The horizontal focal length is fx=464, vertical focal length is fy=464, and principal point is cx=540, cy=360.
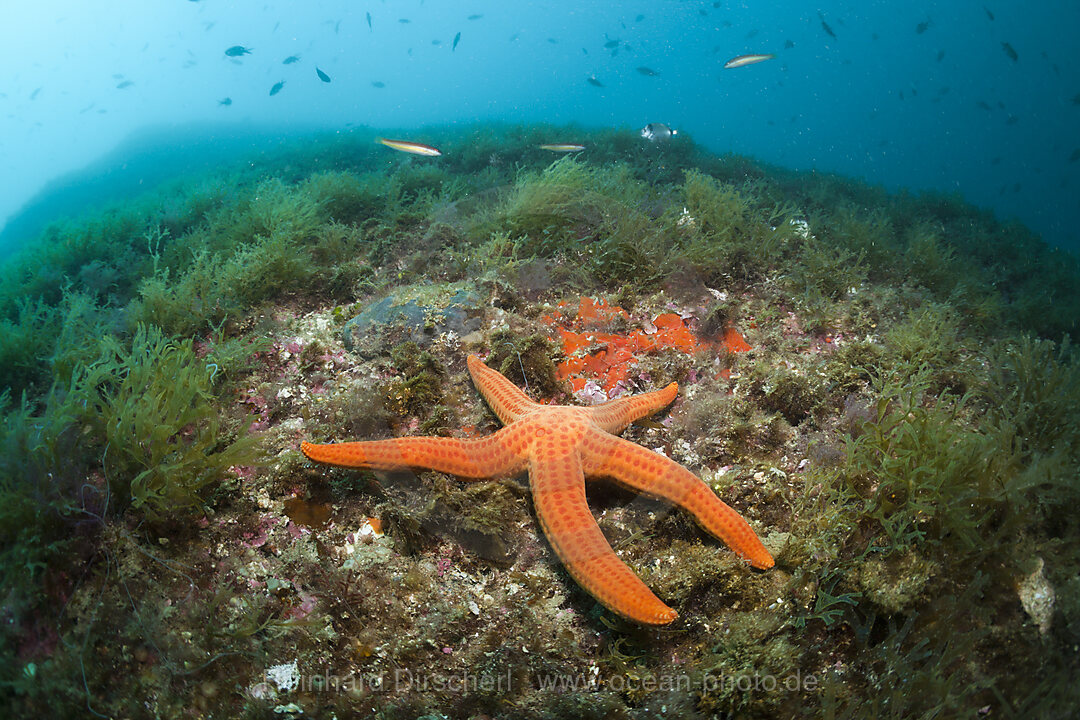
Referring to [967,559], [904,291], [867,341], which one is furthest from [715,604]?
[904,291]

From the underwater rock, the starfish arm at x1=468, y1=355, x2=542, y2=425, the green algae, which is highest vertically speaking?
the underwater rock

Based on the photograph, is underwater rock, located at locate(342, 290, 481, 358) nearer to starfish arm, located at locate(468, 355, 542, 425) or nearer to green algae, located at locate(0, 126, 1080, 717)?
green algae, located at locate(0, 126, 1080, 717)

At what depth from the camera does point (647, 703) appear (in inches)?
103

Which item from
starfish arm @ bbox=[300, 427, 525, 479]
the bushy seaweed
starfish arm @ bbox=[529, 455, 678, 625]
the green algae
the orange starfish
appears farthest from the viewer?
starfish arm @ bbox=[300, 427, 525, 479]

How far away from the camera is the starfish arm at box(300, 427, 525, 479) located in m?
3.08

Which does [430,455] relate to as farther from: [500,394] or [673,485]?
[673,485]

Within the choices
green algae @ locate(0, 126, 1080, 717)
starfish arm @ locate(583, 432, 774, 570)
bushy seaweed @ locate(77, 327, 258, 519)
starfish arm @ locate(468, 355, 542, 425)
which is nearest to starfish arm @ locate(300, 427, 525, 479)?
green algae @ locate(0, 126, 1080, 717)

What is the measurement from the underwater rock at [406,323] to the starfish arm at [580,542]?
2055mm

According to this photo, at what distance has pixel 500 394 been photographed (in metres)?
3.62

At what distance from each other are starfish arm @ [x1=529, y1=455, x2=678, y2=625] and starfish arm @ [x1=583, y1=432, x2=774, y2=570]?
0.20m

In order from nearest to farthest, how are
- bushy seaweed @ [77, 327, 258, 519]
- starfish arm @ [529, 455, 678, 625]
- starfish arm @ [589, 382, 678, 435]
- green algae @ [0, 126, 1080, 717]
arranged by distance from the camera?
starfish arm @ [529, 455, 678, 625] → green algae @ [0, 126, 1080, 717] → bushy seaweed @ [77, 327, 258, 519] → starfish arm @ [589, 382, 678, 435]

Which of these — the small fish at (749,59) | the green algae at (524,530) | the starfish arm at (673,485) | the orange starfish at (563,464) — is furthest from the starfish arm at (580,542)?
the small fish at (749,59)

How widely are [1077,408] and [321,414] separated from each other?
234 inches

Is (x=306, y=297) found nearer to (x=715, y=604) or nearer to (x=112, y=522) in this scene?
(x=112, y=522)
